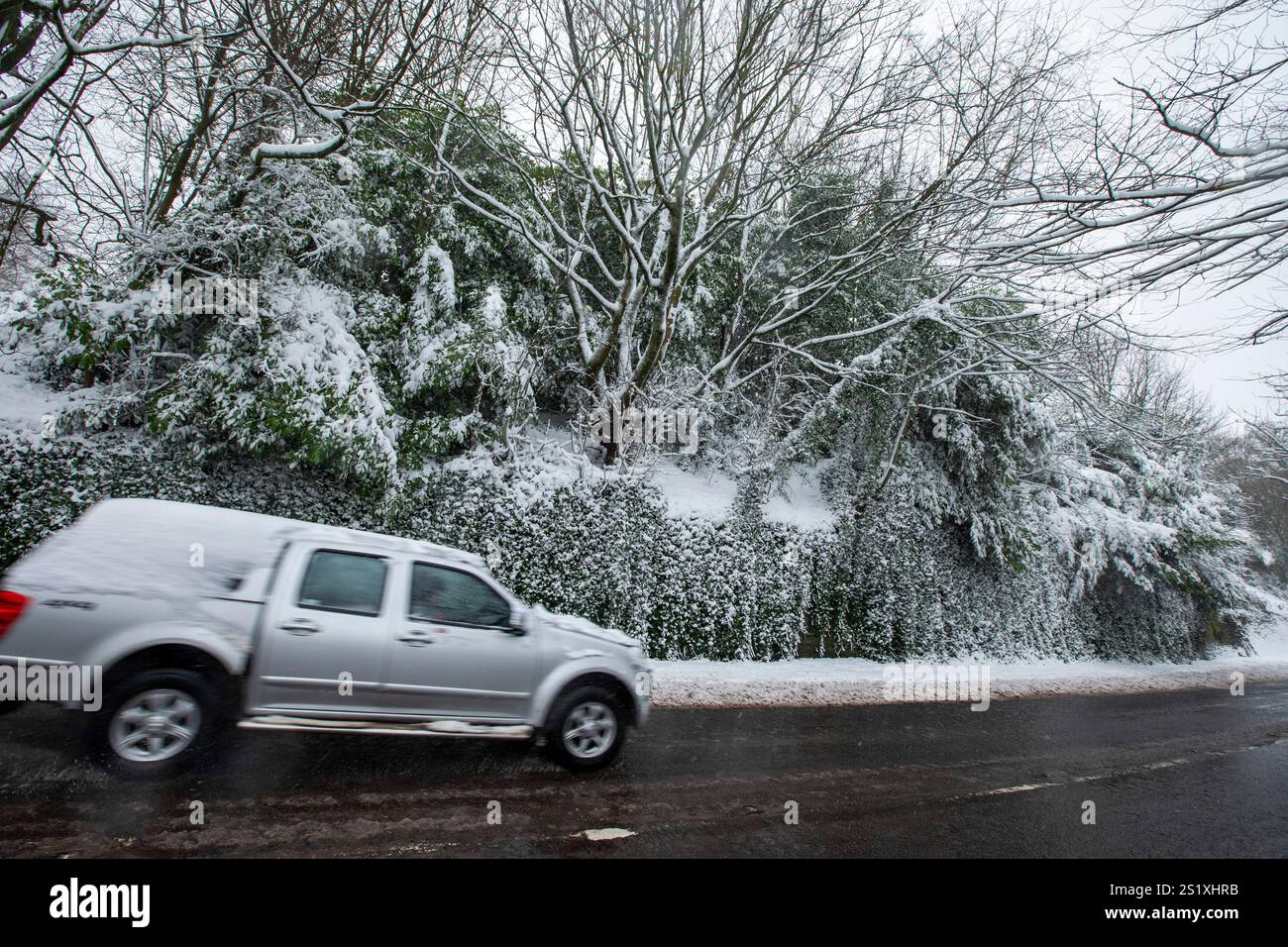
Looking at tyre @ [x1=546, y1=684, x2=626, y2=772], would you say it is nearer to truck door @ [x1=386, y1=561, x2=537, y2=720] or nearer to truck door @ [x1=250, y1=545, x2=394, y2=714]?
truck door @ [x1=386, y1=561, x2=537, y2=720]

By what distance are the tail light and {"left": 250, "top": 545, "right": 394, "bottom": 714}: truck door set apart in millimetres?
1356

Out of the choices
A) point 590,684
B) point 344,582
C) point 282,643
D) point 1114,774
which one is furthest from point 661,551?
point 282,643

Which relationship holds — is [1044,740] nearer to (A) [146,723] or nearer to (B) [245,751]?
(B) [245,751]

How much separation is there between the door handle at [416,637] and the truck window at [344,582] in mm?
298

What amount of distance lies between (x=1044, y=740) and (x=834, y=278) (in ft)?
31.6

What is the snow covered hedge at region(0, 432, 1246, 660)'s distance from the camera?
7938 millimetres

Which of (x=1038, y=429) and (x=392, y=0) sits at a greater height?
(x=392, y=0)

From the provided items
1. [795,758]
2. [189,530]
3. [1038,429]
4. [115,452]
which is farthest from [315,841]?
[1038,429]

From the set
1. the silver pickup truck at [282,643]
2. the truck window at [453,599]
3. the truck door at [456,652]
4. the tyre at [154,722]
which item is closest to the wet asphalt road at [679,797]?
the tyre at [154,722]

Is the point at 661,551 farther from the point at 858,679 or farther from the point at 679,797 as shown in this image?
the point at 679,797

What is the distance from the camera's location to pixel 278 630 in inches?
179

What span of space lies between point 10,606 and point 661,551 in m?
7.94

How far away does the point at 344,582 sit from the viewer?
4.95 metres
